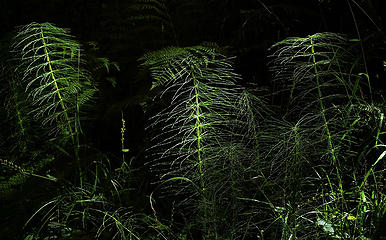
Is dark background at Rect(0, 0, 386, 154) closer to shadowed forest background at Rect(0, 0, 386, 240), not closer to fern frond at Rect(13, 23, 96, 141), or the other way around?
shadowed forest background at Rect(0, 0, 386, 240)

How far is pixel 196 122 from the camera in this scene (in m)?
1.31

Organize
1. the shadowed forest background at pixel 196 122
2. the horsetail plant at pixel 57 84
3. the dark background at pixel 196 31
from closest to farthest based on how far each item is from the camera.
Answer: the shadowed forest background at pixel 196 122 → the horsetail plant at pixel 57 84 → the dark background at pixel 196 31

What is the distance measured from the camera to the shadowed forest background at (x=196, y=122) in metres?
1.26

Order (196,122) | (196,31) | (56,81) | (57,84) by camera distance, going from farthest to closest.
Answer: (196,31) < (57,84) < (56,81) < (196,122)

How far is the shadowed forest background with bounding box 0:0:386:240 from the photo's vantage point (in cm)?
126

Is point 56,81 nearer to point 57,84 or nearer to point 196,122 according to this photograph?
point 57,84

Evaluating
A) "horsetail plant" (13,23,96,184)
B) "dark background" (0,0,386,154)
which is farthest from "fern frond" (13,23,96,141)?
"dark background" (0,0,386,154)

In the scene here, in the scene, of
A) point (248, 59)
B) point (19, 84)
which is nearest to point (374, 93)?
point (248, 59)

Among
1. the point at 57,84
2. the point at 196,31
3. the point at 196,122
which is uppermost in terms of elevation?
the point at 196,31

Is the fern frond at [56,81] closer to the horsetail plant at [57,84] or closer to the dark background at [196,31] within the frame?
the horsetail plant at [57,84]

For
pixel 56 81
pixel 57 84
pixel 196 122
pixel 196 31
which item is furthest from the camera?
pixel 196 31

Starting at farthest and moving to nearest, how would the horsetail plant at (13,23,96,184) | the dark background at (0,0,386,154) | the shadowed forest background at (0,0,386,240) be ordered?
the dark background at (0,0,386,154), the horsetail plant at (13,23,96,184), the shadowed forest background at (0,0,386,240)

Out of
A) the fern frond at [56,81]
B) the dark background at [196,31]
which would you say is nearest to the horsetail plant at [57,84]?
the fern frond at [56,81]

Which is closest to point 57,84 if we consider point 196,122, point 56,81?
point 56,81
